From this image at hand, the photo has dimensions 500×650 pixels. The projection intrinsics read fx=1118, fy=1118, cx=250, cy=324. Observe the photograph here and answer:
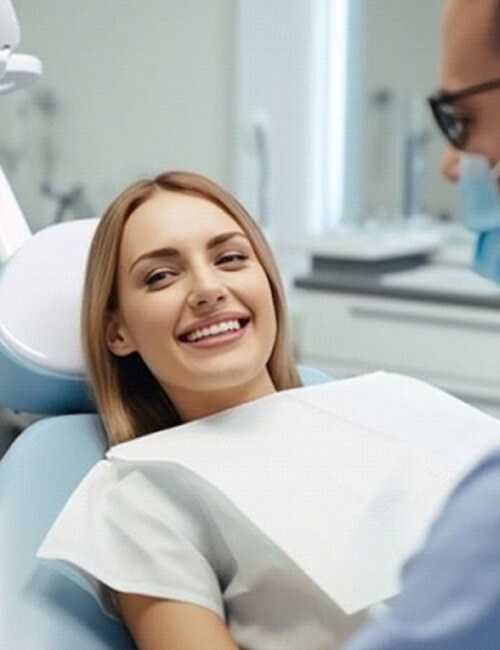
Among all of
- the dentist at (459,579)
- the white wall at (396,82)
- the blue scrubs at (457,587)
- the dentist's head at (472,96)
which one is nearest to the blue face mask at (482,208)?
the dentist's head at (472,96)

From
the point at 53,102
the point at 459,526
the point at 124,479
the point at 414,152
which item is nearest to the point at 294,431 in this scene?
the point at 124,479

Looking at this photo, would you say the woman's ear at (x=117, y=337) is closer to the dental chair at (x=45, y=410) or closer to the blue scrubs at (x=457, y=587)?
the dental chair at (x=45, y=410)

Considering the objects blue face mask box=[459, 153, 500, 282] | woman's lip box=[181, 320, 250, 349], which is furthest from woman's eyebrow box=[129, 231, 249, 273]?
blue face mask box=[459, 153, 500, 282]

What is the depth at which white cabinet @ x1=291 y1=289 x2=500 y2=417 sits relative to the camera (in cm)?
274

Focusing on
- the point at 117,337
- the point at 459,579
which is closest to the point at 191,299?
the point at 117,337

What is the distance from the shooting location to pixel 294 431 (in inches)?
47.7

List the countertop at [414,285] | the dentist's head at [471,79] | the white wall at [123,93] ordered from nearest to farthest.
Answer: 1. the dentist's head at [471,79]
2. the countertop at [414,285]
3. the white wall at [123,93]

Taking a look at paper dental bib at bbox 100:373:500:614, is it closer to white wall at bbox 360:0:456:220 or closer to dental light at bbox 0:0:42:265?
dental light at bbox 0:0:42:265

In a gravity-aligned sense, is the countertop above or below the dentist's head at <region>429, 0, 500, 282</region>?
below

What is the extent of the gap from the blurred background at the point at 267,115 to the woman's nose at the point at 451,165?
6.93ft

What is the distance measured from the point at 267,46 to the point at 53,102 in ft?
2.41

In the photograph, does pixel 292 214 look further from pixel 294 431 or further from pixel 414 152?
pixel 294 431

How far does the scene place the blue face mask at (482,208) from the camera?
32.8 inches

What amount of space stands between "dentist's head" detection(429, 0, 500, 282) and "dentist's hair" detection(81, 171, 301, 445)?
0.48 meters
